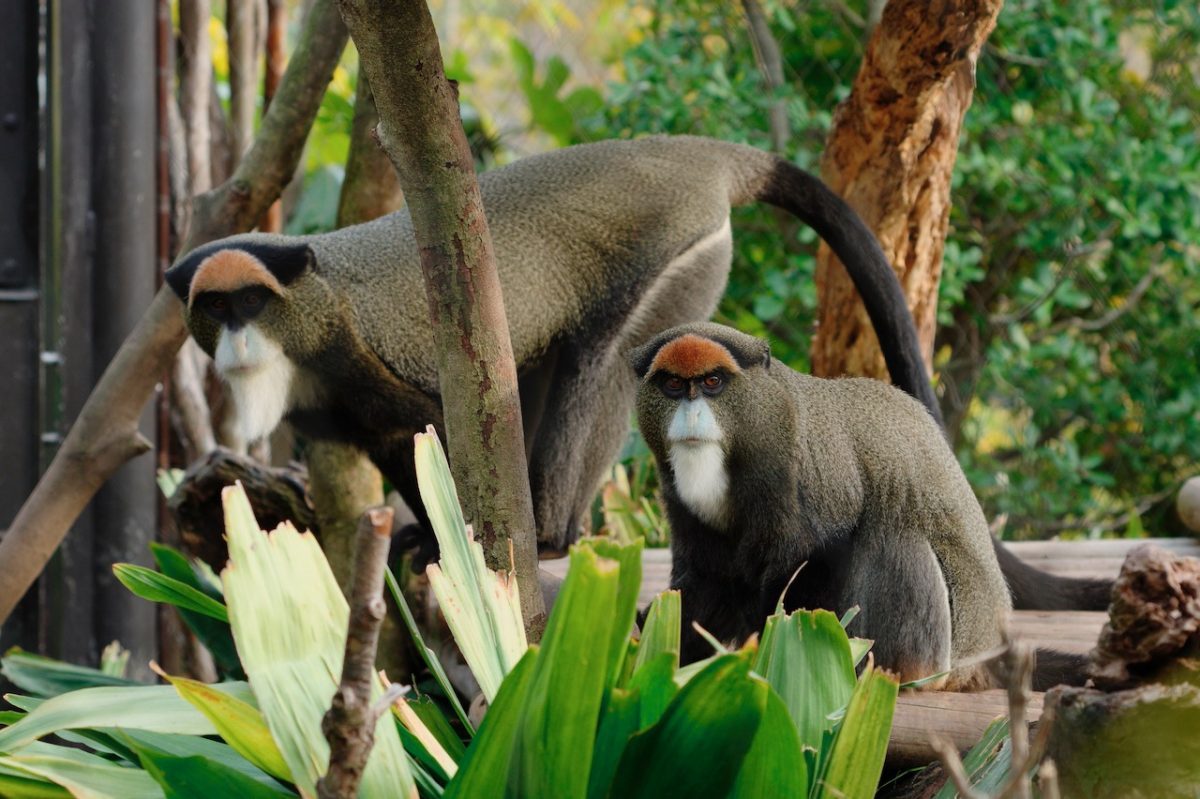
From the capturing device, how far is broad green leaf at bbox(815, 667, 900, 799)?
6.14ft

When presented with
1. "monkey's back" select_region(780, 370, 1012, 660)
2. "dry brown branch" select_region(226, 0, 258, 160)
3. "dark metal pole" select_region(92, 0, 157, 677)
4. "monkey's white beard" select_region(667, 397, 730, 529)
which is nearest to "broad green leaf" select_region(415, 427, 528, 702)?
"monkey's white beard" select_region(667, 397, 730, 529)

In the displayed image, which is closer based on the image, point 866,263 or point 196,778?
point 196,778

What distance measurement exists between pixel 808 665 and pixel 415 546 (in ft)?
6.06

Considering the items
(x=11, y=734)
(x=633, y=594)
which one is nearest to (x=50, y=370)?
(x=11, y=734)

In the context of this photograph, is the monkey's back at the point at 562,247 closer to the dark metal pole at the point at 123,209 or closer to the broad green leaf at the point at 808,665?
the dark metal pole at the point at 123,209

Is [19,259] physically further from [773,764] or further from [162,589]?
[773,764]

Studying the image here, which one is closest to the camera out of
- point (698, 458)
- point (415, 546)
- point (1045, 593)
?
point (698, 458)

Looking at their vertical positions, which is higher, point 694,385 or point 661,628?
point 694,385

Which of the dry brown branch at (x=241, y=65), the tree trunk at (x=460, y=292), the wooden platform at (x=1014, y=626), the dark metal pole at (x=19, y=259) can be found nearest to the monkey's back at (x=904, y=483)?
the wooden platform at (x=1014, y=626)

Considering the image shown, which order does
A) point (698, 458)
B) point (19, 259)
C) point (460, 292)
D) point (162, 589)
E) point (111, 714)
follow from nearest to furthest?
point (111, 714), point (460, 292), point (162, 589), point (698, 458), point (19, 259)

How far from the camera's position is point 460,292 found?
219 centimetres

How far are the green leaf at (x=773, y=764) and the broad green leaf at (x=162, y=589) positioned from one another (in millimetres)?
1125

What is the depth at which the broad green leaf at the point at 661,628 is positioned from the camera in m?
2.11

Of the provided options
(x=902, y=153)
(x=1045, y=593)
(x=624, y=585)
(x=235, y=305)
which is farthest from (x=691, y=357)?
(x=902, y=153)
